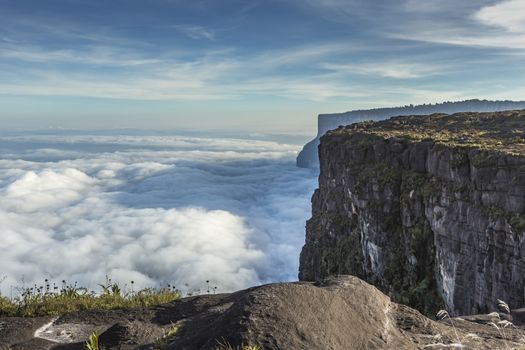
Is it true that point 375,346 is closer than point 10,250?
Yes

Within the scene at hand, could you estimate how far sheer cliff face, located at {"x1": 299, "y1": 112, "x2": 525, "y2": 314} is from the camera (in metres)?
24.5

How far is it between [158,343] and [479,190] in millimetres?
24039

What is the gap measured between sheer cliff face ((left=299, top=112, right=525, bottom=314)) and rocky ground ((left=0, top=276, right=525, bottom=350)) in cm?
1532

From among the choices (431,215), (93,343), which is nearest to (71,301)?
(93,343)

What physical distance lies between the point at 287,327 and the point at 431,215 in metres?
27.7

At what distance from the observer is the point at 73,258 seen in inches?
6004

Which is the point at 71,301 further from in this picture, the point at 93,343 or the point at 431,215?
the point at 431,215

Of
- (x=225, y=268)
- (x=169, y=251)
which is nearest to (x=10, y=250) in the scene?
(x=169, y=251)

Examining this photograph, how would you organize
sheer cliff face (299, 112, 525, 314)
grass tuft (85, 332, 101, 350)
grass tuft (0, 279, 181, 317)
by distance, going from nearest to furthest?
grass tuft (85, 332, 101, 350) → grass tuft (0, 279, 181, 317) → sheer cliff face (299, 112, 525, 314)

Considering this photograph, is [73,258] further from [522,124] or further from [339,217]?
[522,124]

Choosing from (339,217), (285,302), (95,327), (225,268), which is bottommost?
(225,268)

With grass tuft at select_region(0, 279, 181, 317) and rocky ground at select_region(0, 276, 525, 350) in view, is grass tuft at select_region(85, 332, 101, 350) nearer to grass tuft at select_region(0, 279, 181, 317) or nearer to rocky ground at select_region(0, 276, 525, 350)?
rocky ground at select_region(0, 276, 525, 350)

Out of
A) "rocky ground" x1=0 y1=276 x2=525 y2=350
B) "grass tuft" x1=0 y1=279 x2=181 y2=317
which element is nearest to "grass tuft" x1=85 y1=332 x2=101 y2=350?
"rocky ground" x1=0 y1=276 x2=525 y2=350

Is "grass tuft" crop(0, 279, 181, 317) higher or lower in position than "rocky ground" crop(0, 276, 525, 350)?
lower
